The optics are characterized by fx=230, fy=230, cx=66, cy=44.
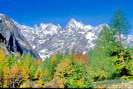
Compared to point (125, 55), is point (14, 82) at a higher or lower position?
lower

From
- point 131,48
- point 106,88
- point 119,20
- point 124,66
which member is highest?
point 119,20

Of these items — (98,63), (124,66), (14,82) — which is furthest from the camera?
(14,82)

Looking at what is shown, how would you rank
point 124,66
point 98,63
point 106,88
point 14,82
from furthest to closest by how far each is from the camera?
1. point 14,82
2. point 98,63
3. point 124,66
4. point 106,88

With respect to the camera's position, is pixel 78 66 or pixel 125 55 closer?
pixel 78 66

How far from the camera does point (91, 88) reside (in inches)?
1004

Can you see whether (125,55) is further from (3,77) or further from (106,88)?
(3,77)

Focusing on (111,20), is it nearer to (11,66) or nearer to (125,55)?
(125,55)

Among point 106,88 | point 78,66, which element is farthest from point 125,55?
point 106,88

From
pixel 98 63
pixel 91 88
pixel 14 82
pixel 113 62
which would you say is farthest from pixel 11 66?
pixel 91 88

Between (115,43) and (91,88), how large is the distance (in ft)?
55.5

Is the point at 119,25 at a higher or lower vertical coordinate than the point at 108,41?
higher

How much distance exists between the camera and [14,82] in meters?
65.6

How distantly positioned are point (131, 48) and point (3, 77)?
37.6m

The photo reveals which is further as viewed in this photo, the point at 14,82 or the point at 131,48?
the point at 14,82
